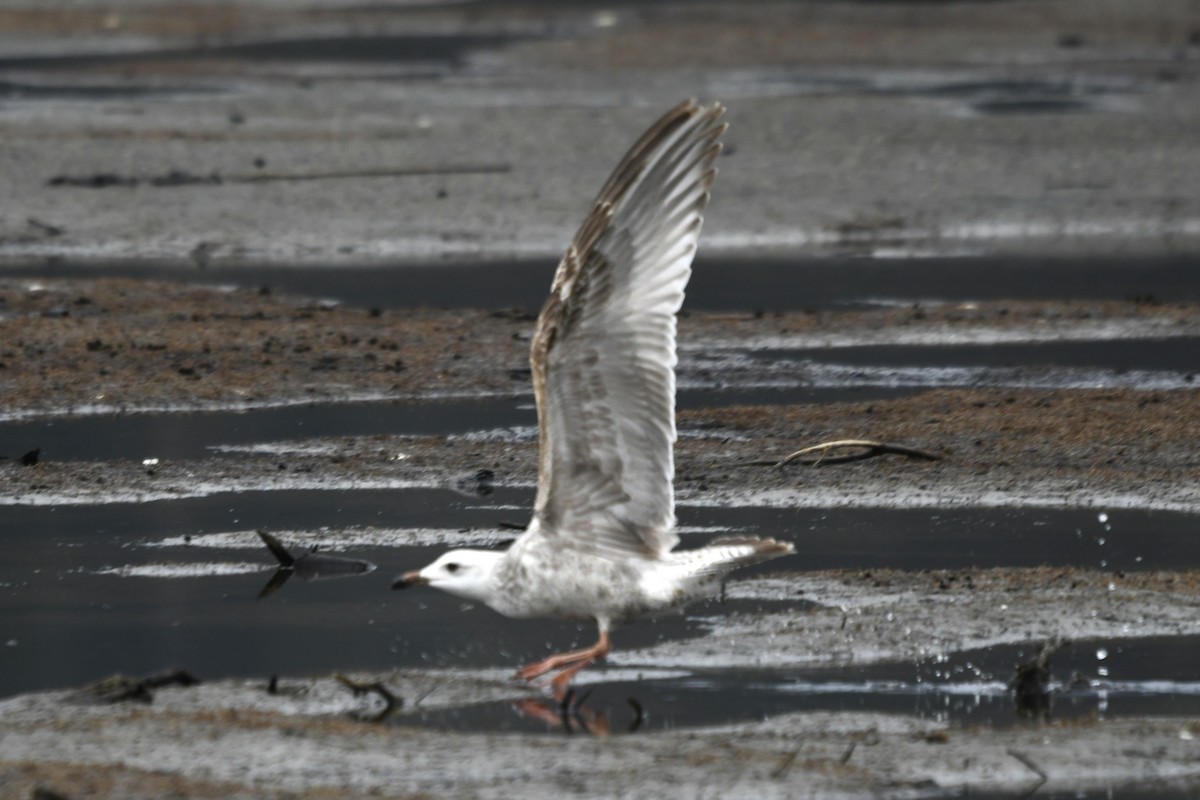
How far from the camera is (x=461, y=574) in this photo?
23.3ft

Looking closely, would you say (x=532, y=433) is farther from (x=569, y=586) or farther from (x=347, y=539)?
(x=569, y=586)

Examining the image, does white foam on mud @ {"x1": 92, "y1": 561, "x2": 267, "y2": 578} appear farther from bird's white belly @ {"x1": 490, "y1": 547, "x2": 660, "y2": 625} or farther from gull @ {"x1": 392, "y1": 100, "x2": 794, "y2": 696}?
bird's white belly @ {"x1": 490, "y1": 547, "x2": 660, "y2": 625}

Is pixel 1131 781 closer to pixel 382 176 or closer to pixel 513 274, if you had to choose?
pixel 513 274

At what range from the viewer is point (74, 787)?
574 cm

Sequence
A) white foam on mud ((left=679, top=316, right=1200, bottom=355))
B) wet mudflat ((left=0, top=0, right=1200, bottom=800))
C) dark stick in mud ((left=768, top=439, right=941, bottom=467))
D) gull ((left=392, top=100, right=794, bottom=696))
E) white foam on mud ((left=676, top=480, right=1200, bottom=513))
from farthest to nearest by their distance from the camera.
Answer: white foam on mud ((left=679, top=316, right=1200, bottom=355)) → dark stick in mud ((left=768, top=439, right=941, bottom=467)) → white foam on mud ((left=676, top=480, right=1200, bottom=513)) → gull ((left=392, top=100, right=794, bottom=696)) → wet mudflat ((left=0, top=0, right=1200, bottom=800))

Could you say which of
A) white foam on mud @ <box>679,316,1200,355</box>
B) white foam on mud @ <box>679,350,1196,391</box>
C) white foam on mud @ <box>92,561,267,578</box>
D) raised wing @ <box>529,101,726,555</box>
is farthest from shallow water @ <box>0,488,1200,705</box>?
white foam on mud @ <box>679,316,1200,355</box>

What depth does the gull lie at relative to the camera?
6977 mm

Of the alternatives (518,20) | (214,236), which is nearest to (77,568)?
(214,236)

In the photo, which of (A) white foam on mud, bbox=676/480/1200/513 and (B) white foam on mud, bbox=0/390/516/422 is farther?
(B) white foam on mud, bbox=0/390/516/422

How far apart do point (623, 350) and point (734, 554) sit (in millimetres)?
749

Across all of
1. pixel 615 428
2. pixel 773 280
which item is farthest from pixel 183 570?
pixel 773 280

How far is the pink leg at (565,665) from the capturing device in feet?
22.6

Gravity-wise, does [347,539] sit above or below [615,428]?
below

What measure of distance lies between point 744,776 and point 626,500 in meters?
1.49
